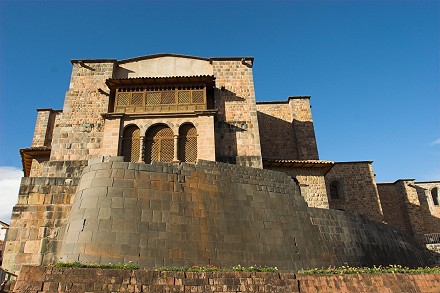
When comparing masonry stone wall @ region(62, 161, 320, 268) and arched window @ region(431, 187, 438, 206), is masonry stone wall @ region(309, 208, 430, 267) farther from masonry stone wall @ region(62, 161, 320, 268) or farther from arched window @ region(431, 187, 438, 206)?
arched window @ region(431, 187, 438, 206)

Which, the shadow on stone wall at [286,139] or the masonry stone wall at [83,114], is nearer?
the masonry stone wall at [83,114]

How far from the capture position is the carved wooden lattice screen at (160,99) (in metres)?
18.2

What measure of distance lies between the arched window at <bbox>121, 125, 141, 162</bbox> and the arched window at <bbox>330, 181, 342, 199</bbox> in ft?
57.6

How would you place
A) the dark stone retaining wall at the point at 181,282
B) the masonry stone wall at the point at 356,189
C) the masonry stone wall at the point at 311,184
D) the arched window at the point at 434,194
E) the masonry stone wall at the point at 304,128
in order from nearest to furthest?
1. the dark stone retaining wall at the point at 181,282
2. the masonry stone wall at the point at 311,184
3. the masonry stone wall at the point at 304,128
4. the masonry stone wall at the point at 356,189
5. the arched window at the point at 434,194

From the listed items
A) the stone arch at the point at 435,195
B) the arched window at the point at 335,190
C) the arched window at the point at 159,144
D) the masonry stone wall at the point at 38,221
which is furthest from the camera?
the stone arch at the point at 435,195

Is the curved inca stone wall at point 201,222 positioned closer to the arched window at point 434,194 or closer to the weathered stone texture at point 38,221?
the weathered stone texture at point 38,221

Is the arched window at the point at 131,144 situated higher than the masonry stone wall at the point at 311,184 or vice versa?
the arched window at the point at 131,144

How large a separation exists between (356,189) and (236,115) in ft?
45.2

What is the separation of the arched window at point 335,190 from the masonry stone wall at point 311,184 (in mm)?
6418

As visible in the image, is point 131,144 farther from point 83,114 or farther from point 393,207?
point 393,207

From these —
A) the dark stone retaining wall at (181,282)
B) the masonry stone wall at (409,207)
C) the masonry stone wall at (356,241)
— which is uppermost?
the masonry stone wall at (409,207)

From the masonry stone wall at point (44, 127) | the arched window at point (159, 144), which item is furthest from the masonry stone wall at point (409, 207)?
the masonry stone wall at point (44, 127)

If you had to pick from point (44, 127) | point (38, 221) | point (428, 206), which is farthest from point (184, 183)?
point (428, 206)

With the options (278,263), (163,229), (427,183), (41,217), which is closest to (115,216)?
(163,229)
